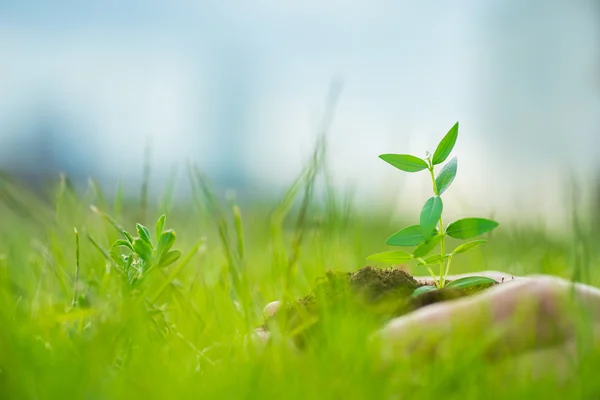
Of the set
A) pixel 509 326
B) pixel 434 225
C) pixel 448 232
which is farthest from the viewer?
pixel 448 232

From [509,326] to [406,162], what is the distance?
568 mm

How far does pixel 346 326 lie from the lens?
1522mm

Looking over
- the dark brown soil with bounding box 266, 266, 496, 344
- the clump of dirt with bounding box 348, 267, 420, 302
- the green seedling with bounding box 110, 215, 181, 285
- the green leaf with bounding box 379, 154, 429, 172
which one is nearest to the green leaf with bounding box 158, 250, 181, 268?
the green seedling with bounding box 110, 215, 181, 285

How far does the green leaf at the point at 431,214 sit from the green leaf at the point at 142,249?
0.74m

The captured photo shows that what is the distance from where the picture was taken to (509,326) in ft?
4.87

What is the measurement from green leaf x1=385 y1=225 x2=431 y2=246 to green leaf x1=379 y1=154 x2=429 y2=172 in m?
0.16

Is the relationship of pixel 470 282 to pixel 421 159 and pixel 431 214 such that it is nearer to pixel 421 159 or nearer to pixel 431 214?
pixel 431 214

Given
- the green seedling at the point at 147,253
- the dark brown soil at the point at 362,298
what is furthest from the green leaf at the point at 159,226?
the dark brown soil at the point at 362,298

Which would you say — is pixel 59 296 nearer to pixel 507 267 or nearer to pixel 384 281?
pixel 384 281

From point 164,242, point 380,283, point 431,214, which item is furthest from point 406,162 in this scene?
point 164,242

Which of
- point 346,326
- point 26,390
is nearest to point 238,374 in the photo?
point 346,326

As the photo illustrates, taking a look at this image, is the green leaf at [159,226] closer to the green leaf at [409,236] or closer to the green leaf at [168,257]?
the green leaf at [168,257]

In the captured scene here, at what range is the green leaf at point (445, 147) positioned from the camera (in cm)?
184

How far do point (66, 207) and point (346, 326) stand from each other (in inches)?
67.8
